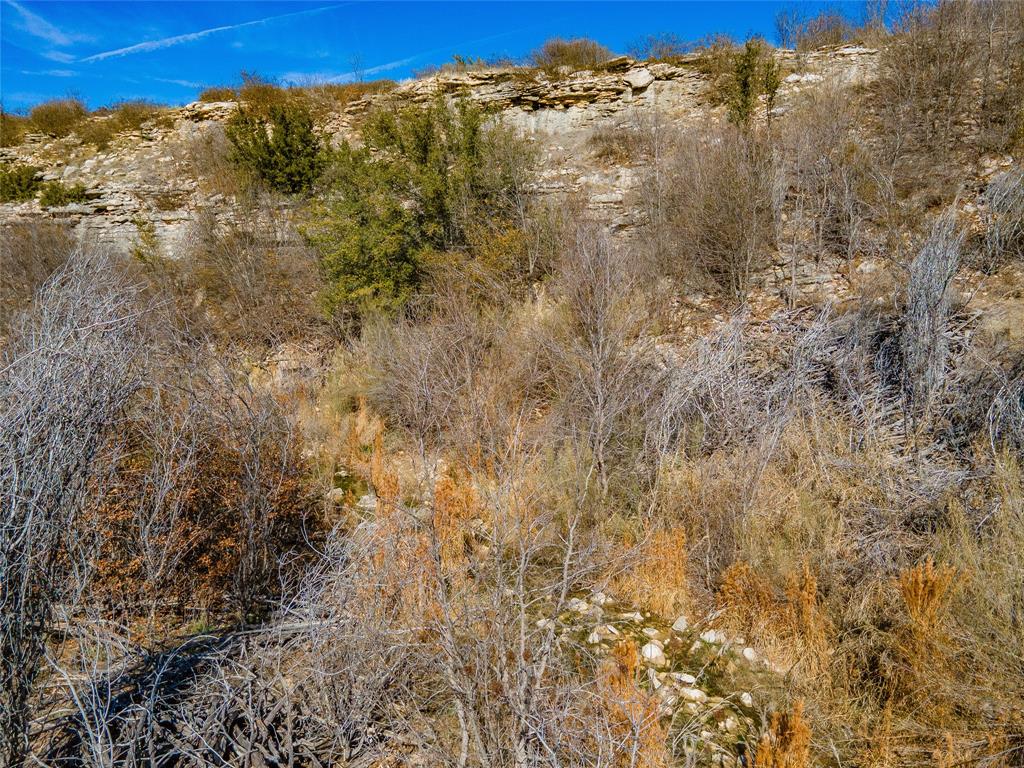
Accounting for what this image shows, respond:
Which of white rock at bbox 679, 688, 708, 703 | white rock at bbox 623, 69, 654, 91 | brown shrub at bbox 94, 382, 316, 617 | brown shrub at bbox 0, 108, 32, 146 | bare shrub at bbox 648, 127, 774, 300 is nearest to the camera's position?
white rock at bbox 679, 688, 708, 703

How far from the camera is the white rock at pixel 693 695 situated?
332 cm

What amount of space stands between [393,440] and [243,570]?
12.1 ft

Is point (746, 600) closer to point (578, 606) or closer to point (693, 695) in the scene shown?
point (693, 695)

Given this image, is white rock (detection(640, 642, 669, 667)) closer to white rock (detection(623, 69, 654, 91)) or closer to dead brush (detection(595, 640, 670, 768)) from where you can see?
dead brush (detection(595, 640, 670, 768))

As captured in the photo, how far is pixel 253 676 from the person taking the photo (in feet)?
9.04

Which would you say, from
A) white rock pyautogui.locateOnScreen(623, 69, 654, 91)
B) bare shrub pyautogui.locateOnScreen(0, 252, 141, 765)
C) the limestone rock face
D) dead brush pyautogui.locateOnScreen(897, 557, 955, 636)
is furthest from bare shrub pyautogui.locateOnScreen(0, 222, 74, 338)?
dead brush pyautogui.locateOnScreen(897, 557, 955, 636)

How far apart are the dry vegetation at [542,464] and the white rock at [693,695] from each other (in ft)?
0.12

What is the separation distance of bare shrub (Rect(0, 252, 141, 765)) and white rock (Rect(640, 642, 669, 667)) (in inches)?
136

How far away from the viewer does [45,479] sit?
2.63m

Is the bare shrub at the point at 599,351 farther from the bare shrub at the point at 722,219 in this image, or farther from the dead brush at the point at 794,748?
the dead brush at the point at 794,748

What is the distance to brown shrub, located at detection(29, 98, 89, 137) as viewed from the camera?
1611 cm

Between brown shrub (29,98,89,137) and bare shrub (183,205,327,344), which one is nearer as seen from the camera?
bare shrub (183,205,327,344)

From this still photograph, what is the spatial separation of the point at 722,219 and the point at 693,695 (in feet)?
25.8

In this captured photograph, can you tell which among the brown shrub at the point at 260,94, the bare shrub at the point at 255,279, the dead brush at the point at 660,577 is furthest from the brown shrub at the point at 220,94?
the dead brush at the point at 660,577
